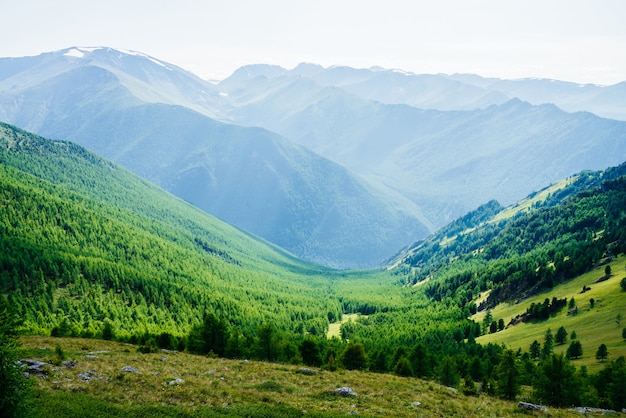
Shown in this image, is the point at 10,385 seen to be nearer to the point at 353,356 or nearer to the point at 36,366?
the point at 36,366

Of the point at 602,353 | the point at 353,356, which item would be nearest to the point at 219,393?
the point at 353,356

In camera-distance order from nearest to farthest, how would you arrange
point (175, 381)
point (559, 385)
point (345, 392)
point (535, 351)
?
point (175, 381) → point (345, 392) → point (559, 385) → point (535, 351)

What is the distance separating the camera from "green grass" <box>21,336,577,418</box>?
1490 inches

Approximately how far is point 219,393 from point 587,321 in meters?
139

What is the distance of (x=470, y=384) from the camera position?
63719mm

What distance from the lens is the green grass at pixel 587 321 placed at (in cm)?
11699

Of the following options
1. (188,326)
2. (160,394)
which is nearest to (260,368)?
(160,394)

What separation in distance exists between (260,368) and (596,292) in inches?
6013

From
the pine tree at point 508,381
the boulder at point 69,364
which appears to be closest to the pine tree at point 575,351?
the pine tree at point 508,381

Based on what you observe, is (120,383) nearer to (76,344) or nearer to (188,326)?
(76,344)

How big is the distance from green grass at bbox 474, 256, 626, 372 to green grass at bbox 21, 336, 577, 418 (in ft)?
235

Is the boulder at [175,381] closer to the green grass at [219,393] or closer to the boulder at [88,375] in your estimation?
the green grass at [219,393]

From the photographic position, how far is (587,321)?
14138cm

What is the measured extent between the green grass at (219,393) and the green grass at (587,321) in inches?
2814
